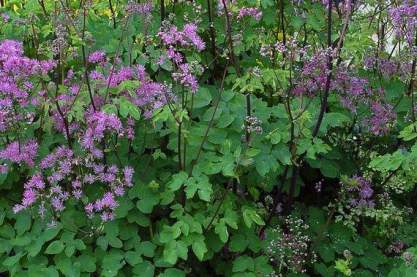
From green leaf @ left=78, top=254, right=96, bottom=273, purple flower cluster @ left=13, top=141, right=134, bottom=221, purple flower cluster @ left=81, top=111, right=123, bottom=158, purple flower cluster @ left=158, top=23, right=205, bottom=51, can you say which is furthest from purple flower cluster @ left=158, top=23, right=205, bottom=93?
green leaf @ left=78, top=254, right=96, bottom=273

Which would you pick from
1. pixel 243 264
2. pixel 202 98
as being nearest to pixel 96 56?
pixel 202 98

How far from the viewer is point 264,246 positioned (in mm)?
2809

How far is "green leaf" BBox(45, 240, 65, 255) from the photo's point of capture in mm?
2633

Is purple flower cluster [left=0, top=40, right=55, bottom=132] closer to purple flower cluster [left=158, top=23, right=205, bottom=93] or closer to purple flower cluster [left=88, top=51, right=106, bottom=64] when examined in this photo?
purple flower cluster [left=88, top=51, right=106, bottom=64]

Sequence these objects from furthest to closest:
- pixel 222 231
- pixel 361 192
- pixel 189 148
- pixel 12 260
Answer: pixel 361 192 < pixel 189 148 < pixel 12 260 < pixel 222 231

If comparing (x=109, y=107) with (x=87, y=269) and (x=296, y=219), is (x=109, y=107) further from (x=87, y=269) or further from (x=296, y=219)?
(x=296, y=219)

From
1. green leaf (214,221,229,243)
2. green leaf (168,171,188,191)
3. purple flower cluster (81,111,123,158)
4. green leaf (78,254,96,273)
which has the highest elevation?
purple flower cluster (81,111,123,158)

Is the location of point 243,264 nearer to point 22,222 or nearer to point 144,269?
point 144,269

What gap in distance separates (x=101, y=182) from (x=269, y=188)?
2.61 feet

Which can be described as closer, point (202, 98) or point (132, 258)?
point (132, 258)

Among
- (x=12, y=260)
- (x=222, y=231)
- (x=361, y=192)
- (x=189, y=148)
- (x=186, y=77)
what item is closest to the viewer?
(x=186, y=77)

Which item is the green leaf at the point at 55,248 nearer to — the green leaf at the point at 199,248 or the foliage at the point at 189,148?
the foliage at the point at 189,148

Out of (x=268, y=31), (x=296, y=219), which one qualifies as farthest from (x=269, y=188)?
(x=268, y=31)

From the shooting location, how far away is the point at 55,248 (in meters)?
2.65
